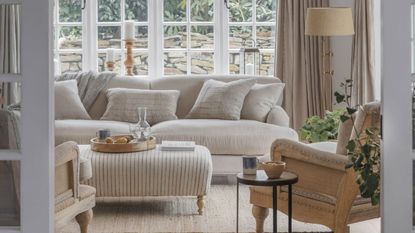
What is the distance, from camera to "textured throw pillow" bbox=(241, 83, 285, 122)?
7.02 metres

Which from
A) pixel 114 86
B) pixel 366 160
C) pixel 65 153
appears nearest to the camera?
pixel 366 160

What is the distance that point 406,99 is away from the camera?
271cm

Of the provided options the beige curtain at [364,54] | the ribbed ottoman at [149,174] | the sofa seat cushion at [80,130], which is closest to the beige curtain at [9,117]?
the ribbed ottoman at [149,174]

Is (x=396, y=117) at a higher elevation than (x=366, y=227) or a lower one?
higher

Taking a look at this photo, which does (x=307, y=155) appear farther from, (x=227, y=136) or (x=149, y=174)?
(x=227, y=136)

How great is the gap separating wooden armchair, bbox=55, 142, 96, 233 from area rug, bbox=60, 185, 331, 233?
0.55 metres

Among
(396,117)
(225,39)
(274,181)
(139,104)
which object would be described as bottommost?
(274,181)

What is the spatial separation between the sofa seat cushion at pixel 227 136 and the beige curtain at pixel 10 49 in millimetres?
3759

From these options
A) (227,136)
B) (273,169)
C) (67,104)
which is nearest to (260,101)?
(227,136)

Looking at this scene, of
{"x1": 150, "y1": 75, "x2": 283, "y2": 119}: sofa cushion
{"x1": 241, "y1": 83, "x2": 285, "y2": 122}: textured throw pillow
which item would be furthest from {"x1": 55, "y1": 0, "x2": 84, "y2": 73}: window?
{"x1": 241, "y1": 83, "x2": 285, "y2": 122}: textured throw pillow

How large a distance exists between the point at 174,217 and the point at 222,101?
1859mm

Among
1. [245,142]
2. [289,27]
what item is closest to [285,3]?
[289,27]

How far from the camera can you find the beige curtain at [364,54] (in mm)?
7457

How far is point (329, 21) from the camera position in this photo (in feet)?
22.3
